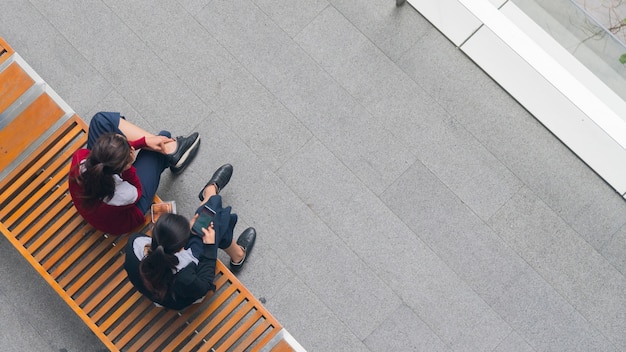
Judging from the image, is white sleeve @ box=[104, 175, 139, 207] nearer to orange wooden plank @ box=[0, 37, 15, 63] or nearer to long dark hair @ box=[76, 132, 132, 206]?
long dark hair @ box=[76, 132, 132, 206]

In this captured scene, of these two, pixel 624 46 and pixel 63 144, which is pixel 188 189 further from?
pixel 624 46

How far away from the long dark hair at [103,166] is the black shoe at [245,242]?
3.44ft

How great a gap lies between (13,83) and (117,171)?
1.09 metres

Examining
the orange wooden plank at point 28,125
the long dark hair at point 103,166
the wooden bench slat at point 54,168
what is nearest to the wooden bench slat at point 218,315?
the long dark hair at point 103,166

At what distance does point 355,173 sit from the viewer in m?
4.69

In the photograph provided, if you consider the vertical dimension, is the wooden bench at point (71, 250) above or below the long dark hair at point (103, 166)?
below

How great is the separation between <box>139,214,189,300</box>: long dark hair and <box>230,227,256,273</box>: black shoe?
876 mm

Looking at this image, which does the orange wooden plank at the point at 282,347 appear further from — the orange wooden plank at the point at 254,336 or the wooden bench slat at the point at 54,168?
the wooden bench slat at the point at 54,168

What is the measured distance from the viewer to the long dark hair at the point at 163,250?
11.6ft

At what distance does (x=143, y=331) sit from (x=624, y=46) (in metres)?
3.37

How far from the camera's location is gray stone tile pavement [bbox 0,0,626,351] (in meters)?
4.55

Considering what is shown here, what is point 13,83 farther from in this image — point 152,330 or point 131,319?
point 152,330

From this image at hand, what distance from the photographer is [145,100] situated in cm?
476

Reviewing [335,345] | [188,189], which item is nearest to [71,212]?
[188,189]
